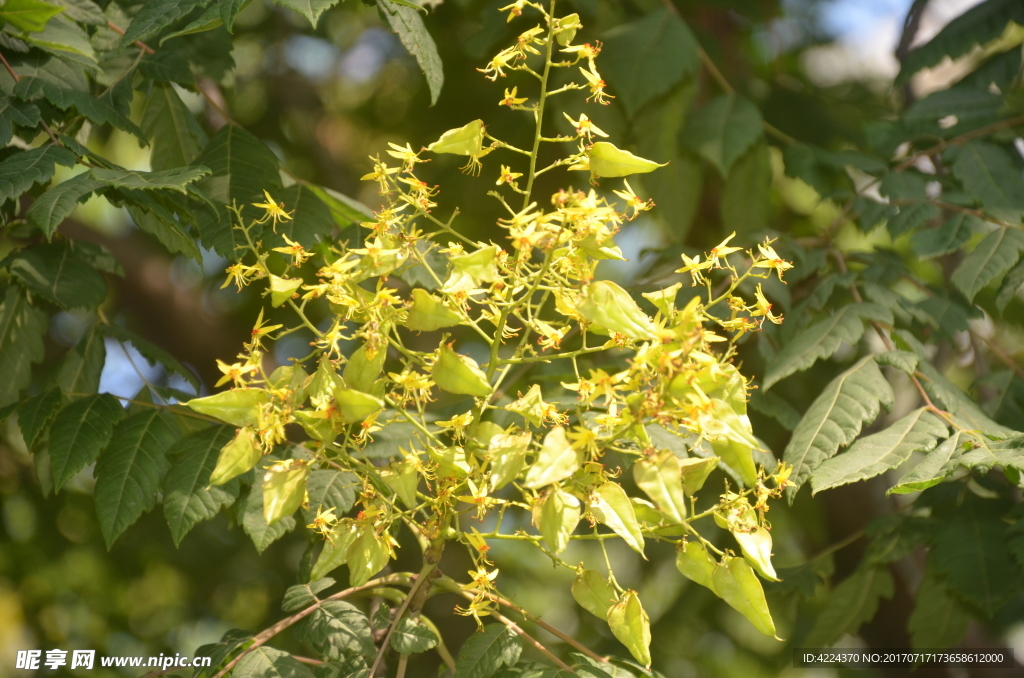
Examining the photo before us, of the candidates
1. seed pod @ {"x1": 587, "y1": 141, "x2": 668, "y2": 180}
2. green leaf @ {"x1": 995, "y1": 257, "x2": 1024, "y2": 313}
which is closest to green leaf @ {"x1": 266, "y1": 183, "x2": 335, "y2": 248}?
seed pod @ {"x1": 587, "y1": 141, "x2": 668, "y2": 180}

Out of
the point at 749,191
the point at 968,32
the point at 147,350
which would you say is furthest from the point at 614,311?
the point at 968,32

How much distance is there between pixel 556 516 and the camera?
2.70ft

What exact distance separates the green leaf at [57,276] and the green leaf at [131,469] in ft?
0.85

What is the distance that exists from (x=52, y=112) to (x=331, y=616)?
3.22 ft

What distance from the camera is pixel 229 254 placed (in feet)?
4.44

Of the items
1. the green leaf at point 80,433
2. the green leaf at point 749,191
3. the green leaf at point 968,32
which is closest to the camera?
the green leaf at point 80,433

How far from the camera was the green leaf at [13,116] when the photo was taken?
1229 mm

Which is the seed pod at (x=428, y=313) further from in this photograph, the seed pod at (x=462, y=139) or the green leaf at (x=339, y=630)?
the green leaf at (x=339, y=630)

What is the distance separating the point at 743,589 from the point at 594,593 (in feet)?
0.62

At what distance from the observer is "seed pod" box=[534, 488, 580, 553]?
813 millimetres

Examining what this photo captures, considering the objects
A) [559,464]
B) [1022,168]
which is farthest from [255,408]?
[1022,168]

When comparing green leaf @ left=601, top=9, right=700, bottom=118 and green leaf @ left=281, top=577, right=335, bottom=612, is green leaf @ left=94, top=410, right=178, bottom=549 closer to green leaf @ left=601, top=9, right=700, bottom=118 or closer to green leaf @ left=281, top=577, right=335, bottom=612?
green leaf @ left=281, top=577, right=335, bottom=612

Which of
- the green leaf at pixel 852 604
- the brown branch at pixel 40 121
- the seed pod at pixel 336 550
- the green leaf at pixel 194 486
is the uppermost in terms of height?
the brown branch at pixel 40 121

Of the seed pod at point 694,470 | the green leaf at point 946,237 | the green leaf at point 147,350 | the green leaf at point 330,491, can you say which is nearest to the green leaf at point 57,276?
the green leaf at point 147,350
